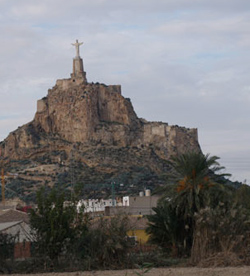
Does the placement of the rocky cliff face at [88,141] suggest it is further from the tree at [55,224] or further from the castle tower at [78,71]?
the tree at [55,224]

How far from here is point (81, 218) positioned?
91.5 feet

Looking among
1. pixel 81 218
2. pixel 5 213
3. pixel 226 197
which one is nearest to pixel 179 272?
pixel 81 218

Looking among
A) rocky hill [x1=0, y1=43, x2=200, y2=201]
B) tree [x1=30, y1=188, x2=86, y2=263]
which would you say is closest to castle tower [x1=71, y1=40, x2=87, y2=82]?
rocky hill [x1=0, y1=43, x2=200, y2=201]

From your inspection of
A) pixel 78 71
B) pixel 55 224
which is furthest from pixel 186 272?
pixel 78 71

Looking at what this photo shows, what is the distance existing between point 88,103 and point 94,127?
472 centimetres

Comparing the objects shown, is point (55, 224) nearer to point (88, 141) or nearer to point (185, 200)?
point (185, 200)

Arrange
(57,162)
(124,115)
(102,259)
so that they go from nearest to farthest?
(102,259), (57,162), (124,115)

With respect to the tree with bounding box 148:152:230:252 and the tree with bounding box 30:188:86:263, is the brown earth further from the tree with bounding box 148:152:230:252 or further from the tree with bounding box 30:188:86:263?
the tree with bounding box 148:152:230:252

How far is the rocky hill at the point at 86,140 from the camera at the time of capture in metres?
123

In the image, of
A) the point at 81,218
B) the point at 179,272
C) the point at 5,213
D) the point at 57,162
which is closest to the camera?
the point at 179,272

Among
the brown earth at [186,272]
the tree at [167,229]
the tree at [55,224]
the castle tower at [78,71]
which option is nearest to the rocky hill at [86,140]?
the castle tower at [78,71]

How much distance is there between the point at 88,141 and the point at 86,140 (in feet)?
1.89

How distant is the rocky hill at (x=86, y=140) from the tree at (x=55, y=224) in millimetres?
90161

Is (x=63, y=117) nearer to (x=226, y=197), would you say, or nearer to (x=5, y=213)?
(x=5, y=213)
